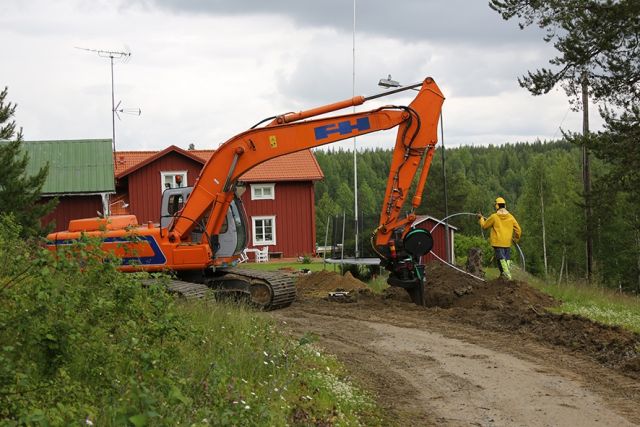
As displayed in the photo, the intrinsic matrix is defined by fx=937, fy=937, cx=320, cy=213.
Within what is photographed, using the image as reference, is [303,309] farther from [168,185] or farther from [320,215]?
[320,215]

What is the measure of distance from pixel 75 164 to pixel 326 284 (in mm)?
22652

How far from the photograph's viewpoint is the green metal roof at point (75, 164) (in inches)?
1596

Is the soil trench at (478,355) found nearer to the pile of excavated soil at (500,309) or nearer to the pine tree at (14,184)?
the pile of excavated soil at (500,309)

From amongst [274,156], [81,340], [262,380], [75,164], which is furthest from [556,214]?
[81,340]

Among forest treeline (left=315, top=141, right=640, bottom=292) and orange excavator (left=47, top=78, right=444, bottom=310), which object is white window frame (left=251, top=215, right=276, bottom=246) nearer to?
forest treeline (left=315, top=141, right=640, bottom=292)

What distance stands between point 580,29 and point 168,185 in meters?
23.8

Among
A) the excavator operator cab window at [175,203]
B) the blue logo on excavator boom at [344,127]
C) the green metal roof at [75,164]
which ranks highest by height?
the green metal roof at [75,164]

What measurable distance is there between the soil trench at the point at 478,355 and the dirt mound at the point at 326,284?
168 centimetres

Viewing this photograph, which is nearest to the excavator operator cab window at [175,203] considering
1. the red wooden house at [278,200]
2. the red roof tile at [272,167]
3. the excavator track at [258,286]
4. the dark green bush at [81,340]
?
the excavator track at [258,286]

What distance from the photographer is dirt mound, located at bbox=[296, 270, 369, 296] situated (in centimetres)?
2159

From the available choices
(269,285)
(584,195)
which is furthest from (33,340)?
(584,195)

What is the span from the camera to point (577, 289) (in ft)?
63.6

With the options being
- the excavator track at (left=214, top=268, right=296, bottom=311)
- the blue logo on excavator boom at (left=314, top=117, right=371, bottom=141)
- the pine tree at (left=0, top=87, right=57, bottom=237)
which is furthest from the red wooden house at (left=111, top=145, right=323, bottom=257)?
the blue logo on excavator boom at (left=314, top=117, right=371, bottom=141)

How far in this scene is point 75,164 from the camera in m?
41.6
